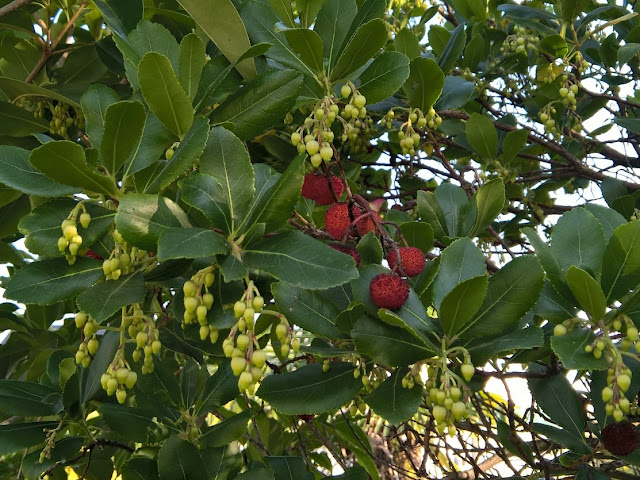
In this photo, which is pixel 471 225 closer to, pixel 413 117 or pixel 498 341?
pixel 413 117

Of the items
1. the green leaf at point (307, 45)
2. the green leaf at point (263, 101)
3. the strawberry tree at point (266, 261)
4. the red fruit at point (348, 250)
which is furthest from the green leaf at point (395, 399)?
the green leaf at point (307, 45)

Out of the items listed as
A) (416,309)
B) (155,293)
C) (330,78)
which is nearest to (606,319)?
(416,309)

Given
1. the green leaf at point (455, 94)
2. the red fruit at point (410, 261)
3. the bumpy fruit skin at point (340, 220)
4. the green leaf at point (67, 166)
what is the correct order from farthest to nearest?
1. the green leaf at point (455, 94)
2. the bumpy fruit skin at point (340, 220)
3. the red fruit at point (410, 261)
4. the green leaf at point (67, 166)

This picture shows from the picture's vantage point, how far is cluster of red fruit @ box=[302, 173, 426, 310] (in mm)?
1146

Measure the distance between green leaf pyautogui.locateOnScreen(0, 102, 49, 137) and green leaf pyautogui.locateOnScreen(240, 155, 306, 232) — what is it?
3.61 feet

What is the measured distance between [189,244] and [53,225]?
0.39 metres

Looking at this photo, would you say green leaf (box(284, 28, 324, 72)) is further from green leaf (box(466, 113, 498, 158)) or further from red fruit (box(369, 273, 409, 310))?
green leaf (box(466, 113, 498, 158))

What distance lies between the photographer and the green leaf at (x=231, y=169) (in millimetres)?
1141

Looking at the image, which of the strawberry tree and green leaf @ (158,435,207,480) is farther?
green leaf @ (158,435,207,480)

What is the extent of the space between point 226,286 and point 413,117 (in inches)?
30.7

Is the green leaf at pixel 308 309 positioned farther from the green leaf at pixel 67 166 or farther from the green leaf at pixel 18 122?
the green leaf at pixel 18 122

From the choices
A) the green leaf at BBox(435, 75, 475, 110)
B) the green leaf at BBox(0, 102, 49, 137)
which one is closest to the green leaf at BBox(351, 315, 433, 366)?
the green leaf at BBox(435, 75, 475, 110)

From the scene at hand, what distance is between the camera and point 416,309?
1.22m

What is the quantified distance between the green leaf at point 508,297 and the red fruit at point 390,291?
0.15m
